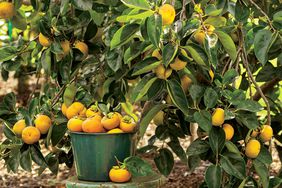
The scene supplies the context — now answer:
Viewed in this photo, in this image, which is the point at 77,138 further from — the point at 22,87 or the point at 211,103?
the point at 22,87

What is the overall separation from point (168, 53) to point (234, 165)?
43 cm

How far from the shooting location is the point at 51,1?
2.54 m

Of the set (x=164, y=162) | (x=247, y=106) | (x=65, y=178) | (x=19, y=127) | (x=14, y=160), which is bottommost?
(x=65, y=178)

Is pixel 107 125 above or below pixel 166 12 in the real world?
below

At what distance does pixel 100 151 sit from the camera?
223 centimetres

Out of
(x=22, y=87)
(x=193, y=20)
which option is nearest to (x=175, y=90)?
(x=193, y=20)

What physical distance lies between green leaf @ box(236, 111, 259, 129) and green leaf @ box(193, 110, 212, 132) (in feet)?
0.36

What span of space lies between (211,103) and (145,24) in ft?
1.12

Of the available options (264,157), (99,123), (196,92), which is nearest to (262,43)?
(196,92)

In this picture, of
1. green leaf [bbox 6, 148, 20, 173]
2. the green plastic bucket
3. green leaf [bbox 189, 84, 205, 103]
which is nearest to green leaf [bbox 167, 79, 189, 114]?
green leaf [bbox 189, 84, 205, 103]

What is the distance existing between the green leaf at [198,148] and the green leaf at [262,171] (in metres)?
0.15

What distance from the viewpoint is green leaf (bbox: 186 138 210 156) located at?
2.11 meters

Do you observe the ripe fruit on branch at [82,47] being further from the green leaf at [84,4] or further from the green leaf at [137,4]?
the green leaf at [137,4]

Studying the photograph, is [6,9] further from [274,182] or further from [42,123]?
[274,182]
